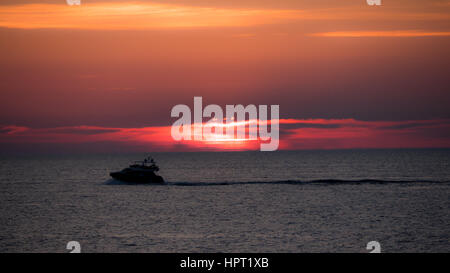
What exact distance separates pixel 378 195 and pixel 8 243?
62984 mm

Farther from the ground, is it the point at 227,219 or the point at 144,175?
the point at 144,175

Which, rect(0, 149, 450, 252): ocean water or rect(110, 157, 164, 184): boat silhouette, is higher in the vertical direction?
rect(110, 157, 164, 184): boat silhouette

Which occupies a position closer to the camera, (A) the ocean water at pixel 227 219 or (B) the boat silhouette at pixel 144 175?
(A) the ocean water at pixel 227 219

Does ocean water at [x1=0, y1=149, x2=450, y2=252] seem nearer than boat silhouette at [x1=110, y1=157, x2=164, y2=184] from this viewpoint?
Yes

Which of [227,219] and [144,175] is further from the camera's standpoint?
[144,175]

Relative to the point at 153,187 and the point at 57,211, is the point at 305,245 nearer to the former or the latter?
the point at 57,211

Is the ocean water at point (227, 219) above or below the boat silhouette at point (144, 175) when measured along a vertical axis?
below

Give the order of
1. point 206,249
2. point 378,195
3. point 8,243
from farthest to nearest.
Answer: point 378,195 < point 8,243 < point 206,249
